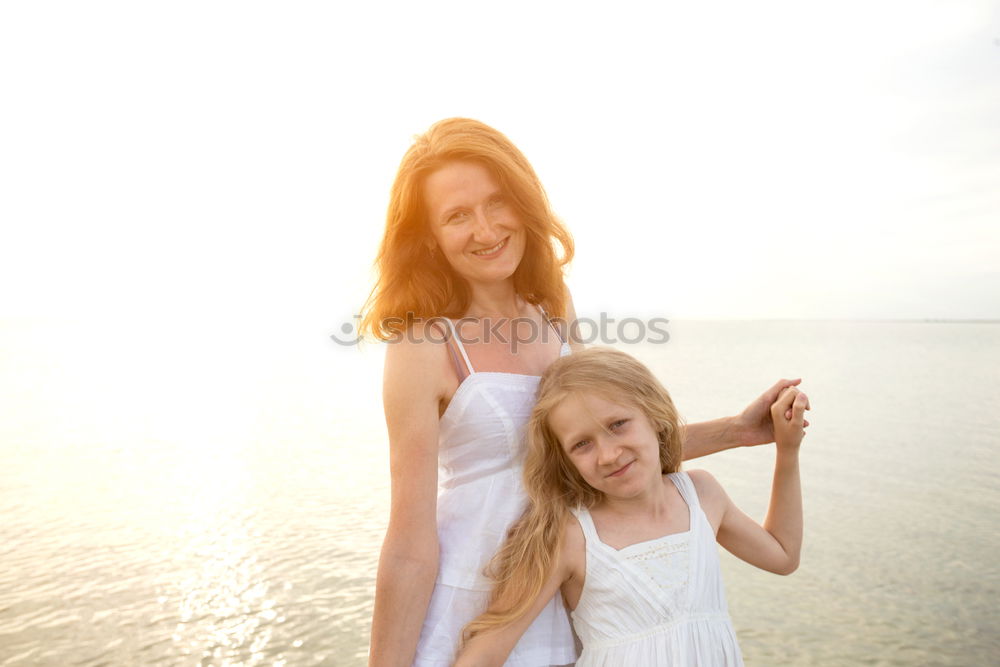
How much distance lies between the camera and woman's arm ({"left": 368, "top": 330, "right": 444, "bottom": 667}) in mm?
2090

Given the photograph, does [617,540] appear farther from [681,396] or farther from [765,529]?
[681,396]

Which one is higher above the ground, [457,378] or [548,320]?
[548,320]

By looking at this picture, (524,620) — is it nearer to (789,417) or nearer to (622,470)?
(622,470)

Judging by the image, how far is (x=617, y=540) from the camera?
91.0 inches

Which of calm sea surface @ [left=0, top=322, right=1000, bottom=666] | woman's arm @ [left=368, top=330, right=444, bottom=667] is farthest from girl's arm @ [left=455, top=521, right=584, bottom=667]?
calm sea surface @ [left=0, top=322, right=1000, bottom=666]

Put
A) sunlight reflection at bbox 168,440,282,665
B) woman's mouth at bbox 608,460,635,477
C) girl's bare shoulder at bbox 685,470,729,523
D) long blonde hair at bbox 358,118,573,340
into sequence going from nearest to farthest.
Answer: woman's mouth at bbox 608,460,635,477, long blonde hair at bbox 358,118,573,340, girl's bare shoulder at bbox 685,470,729,523, sunlight reflection at bbox 168,440,282,665

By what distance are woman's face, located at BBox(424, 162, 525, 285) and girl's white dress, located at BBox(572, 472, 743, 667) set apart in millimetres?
805

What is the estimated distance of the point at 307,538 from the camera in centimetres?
1139

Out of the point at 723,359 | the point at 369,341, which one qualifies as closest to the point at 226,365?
the point at 723,359

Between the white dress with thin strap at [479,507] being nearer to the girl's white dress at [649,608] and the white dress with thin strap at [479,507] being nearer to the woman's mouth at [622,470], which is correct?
the girl's white dress at [649,608]

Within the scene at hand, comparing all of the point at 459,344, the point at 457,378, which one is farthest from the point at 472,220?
the point at 457,378

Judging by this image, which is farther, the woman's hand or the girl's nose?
the woman's hand

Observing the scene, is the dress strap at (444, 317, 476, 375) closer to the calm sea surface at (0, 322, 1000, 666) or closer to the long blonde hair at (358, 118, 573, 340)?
the long blonde hair at (358, 118, 573, 340)

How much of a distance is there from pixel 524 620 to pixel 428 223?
122 cm
